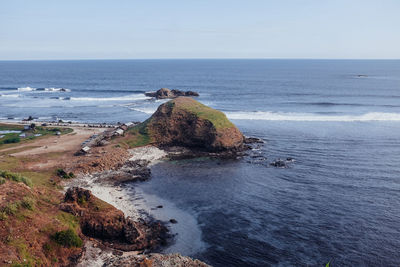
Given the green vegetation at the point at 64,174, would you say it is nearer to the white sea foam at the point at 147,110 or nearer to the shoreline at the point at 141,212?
the shoreline at the point at 141,212

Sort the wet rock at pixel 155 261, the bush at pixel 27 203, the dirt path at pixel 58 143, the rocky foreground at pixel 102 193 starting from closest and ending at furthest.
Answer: the wet rock at pixel 155 261
the rocky foreground at pixel 102 193
the bush at pixel 27 203
the dirt path at pixel 58 143

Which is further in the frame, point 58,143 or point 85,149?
point 58,143

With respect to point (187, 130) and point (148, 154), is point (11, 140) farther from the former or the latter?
point (187, 130)

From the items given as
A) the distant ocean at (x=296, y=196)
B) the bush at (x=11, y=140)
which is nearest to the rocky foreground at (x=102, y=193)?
the distant ocean at (x=296, y=196)

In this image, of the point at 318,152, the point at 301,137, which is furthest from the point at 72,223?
the point at 301,137

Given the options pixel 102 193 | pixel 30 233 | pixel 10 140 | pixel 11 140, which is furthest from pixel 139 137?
pixel 30 233

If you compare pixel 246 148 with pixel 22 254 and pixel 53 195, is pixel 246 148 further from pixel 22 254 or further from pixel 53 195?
pixel 22 254
